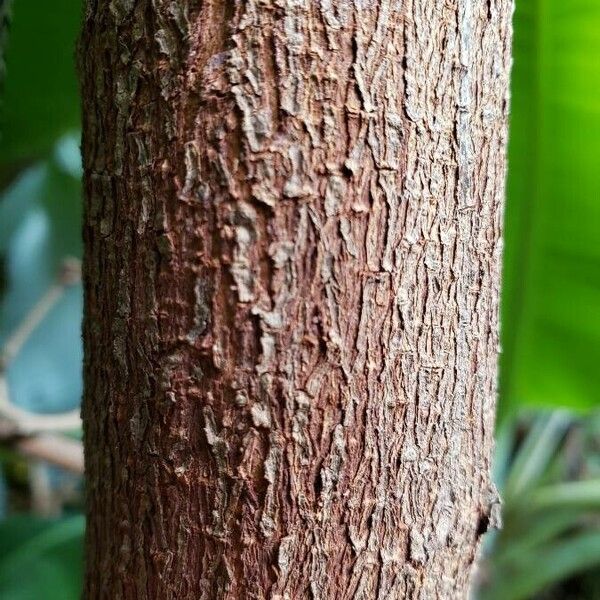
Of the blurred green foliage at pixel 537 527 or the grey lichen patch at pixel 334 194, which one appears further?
the blurred green foliage at pixel 537 527

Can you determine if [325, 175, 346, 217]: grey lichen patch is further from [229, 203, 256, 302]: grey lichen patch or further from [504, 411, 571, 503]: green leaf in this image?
[504, 411, 571, 503]: green leaf

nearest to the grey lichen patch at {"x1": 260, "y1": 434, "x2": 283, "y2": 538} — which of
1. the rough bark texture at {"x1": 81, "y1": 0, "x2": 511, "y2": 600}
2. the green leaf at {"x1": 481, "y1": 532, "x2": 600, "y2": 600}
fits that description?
the rough bark texture at {"x1": 81, "y1": 0, "x2": 511, "y2": 600}

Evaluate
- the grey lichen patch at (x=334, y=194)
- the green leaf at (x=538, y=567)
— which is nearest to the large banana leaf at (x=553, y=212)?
the green leaf at (x=538, y=567)

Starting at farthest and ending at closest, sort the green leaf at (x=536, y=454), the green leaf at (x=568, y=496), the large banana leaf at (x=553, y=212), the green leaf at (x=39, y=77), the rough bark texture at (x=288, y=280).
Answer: the green leaf at (x=536, y=454) → the green leaf at (x=568, y=496) → the green leaf at (x=39, y=77) → the large banana leaf at (x=553, y=212) → the rough bark texture at (x=288, y=280)

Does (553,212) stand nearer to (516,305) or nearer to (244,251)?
(516,305)

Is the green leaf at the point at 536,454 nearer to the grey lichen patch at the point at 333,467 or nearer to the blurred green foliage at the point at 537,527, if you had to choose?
the blurred green foliage at the point at 537,527

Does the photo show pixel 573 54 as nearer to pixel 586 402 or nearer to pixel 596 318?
pixel 596 318

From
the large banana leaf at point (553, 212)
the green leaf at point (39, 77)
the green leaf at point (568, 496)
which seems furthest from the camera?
the green leaf at point (568, 496)
